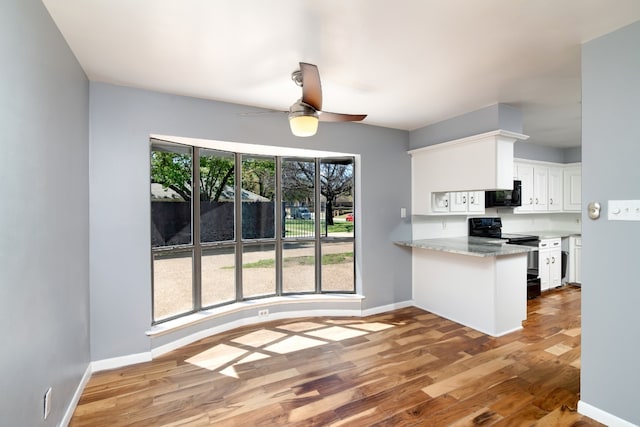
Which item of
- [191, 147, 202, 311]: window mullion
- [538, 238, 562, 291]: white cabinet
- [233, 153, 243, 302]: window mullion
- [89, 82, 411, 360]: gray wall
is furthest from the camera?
[538, 238, 562, 291]: white cabinet

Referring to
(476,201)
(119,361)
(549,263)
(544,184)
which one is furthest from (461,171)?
(119,361)

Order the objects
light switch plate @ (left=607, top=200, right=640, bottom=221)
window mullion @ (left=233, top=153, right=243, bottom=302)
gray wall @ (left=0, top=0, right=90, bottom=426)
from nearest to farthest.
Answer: gray wall @ (left=0, top=0, right=90, bottom=426) < light switch plate @ (left=607, top=200, right=640, bottom=221) < window mullion @ (left=233, top=153, right=243, bottom=302)

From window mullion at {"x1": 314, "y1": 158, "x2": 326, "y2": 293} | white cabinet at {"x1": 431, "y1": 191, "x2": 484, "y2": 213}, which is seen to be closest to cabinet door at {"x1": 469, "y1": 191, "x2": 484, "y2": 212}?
white cabinet at {"x1": 431, "y1": 191, "x2": 484, "y2": 213}

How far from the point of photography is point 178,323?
10.1 feet

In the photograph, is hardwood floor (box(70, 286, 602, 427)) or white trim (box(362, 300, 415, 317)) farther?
white trim (box(362, 300, 415, 317))

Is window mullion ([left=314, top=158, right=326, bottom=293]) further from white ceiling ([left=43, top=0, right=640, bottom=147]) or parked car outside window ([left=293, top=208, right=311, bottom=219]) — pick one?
white ceiling ([left=43, top=0, right=640, bottom=147])

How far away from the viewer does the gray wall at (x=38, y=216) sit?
1.28 m

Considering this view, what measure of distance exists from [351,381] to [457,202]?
3000 millimetres

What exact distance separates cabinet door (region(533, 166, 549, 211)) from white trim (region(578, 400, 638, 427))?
4209mm

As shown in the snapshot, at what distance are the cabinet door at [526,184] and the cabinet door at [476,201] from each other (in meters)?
1.18

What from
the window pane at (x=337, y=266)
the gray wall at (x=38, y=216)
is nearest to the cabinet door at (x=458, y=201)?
the window pane at (x=337, y=266)

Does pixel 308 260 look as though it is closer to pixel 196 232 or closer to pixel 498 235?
pixel 196 232

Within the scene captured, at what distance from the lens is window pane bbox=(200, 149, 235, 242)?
348 centimetres

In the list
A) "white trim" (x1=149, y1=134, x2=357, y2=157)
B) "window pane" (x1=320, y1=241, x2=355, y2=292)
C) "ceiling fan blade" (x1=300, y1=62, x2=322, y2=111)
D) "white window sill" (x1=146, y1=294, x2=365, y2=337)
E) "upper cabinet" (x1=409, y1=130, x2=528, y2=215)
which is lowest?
"white window sill" (x1=146, y1=294, x2=365, y2=337)
